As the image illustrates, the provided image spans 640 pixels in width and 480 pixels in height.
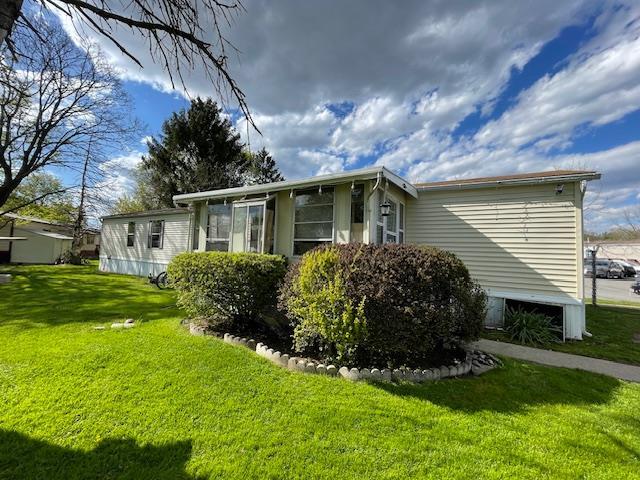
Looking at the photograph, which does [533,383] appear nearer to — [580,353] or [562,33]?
[580,353]

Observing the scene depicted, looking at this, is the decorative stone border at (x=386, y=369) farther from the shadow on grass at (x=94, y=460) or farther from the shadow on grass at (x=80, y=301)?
the shadow on grass at (x=80, y=301)

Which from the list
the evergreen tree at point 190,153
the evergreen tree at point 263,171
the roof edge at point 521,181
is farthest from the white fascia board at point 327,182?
the evergreen tree at point 263,171

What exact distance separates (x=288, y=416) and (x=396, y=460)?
1.10 meters

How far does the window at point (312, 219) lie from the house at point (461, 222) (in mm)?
25

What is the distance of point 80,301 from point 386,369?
29.0 ft

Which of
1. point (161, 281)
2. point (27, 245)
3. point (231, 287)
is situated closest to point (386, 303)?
point (231, 287)

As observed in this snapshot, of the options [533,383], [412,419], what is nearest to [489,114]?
[533,383]

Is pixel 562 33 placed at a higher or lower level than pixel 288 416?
higher

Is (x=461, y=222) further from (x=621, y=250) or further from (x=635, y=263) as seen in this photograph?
(x=621, y=250)

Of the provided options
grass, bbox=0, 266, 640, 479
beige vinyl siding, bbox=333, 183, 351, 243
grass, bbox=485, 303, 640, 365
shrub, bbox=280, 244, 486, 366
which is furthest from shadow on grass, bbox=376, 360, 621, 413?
beige vinyl siding, bbox=333, 183, 351, 243

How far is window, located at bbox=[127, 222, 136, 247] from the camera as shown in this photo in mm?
15030

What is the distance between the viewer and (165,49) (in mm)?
2148

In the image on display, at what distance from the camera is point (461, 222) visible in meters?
7.75

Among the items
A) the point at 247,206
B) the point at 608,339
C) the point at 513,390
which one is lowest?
the point at 513,390
